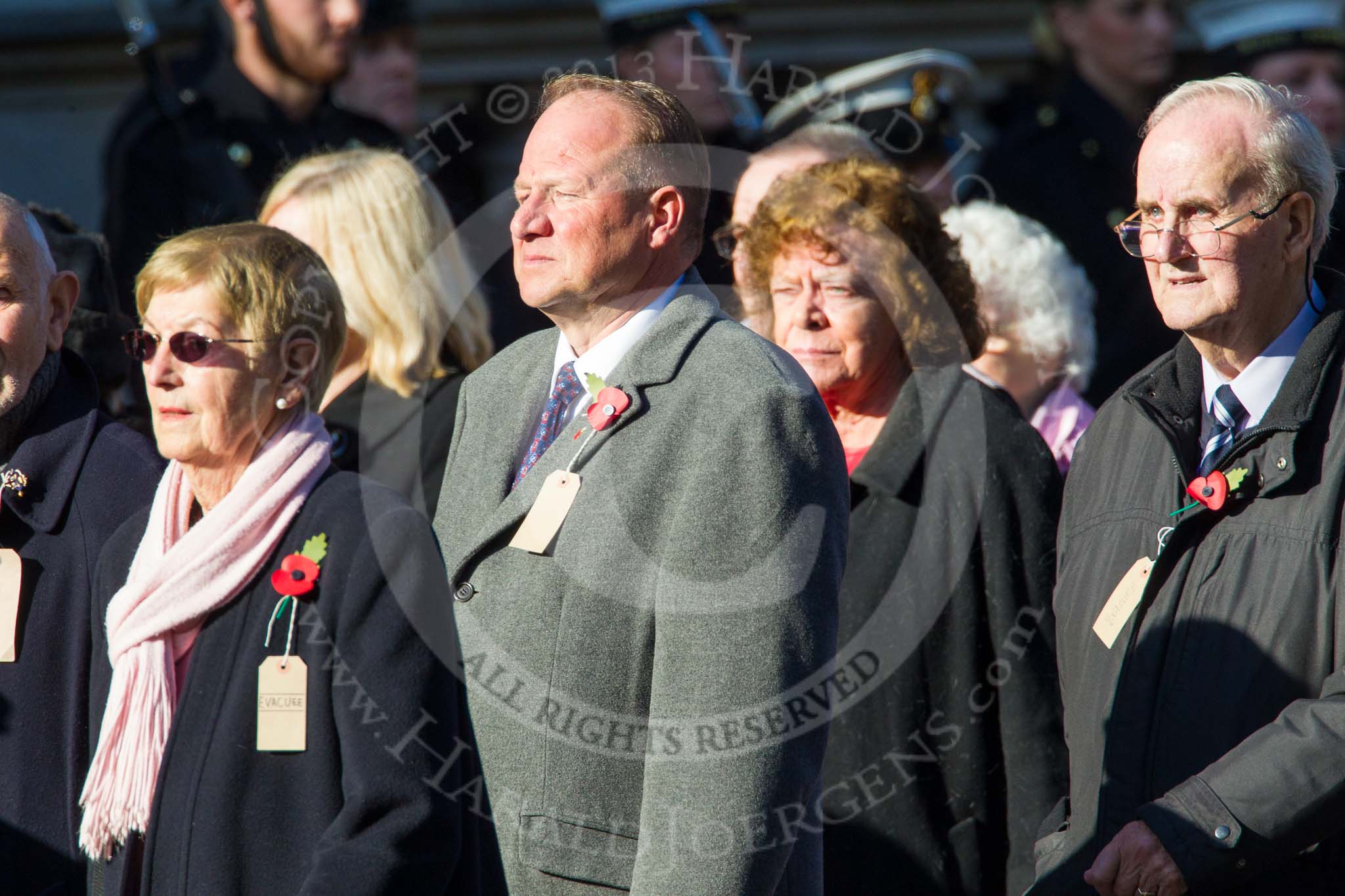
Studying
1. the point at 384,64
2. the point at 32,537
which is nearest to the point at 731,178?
Result: the point at 384,64

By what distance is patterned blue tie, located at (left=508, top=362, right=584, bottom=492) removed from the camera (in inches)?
113

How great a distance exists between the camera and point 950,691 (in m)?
3.50

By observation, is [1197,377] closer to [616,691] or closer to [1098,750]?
[1098,750]

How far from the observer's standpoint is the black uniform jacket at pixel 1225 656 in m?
2.62

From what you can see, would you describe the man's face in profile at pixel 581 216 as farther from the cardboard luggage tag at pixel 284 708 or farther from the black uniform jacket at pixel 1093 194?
the black uniform jacket at pixel 1093 194

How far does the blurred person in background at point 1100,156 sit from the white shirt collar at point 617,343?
2767 millimetres

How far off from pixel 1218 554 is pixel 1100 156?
309 centimetres

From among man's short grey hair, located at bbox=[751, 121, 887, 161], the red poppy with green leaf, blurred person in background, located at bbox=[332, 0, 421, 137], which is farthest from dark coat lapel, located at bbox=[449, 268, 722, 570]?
blurred person in background, located at bbox=[332, 0, 421, 137]

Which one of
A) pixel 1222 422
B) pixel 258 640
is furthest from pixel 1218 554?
pixel 258 640

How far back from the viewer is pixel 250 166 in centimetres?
528

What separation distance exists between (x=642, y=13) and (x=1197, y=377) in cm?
303

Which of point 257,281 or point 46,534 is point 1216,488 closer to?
point 257,281

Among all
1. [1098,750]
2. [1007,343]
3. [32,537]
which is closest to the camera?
[1098,750]

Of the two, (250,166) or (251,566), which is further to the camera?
(250,166)
